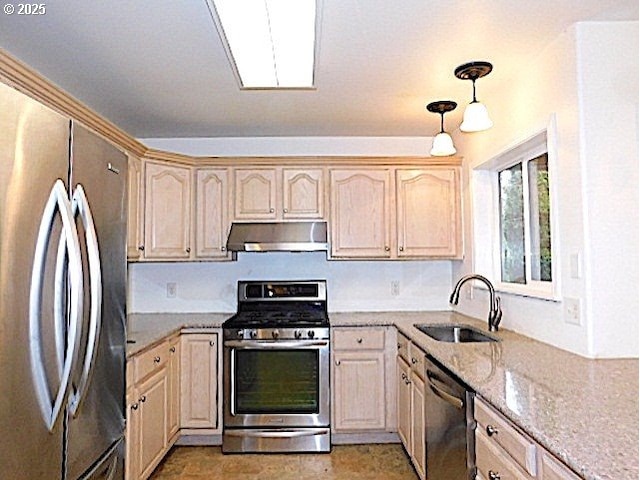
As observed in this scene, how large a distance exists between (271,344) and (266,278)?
2.59ft

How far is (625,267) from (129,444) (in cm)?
254

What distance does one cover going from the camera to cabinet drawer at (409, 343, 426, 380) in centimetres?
281

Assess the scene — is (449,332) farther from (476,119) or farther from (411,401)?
(476,119)

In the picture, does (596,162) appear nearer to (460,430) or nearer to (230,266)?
(460,430)

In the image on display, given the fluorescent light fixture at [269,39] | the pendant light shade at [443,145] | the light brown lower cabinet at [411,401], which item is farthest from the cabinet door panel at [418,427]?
the fluorescent light fixture at [269,39]

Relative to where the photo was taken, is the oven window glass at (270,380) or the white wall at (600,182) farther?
the oven window glass at (270,380)

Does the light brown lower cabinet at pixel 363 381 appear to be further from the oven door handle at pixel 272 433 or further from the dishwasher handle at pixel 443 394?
the dishwasher handle at pixel 443 394

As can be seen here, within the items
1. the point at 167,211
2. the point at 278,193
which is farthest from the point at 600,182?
the point at 167,211

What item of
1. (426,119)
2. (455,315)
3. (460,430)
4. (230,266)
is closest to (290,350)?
(230,266)

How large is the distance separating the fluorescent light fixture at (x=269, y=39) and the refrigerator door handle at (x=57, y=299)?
1.11 meters

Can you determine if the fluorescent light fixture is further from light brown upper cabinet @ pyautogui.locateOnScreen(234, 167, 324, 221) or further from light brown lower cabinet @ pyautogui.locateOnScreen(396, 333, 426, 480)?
light brown lower cabinet @ pyautogui.locateOnScreen(396, 333, 426, 480)

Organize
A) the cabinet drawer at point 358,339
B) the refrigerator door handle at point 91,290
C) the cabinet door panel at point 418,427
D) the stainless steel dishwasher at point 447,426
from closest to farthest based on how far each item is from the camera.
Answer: the refrigerator door handle at point 91,290, the stainless steel dishwasher at point 447,426, the cabinet door panel at point 418,427, the cabinet drawer at point 358,339

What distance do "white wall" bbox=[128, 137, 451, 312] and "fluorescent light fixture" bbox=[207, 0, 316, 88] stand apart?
1279 mm

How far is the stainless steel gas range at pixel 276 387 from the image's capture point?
Answer: 350 cm
